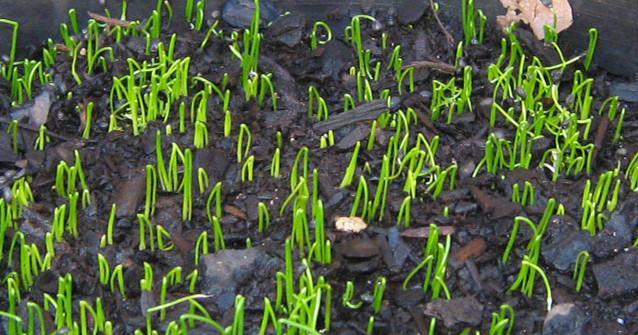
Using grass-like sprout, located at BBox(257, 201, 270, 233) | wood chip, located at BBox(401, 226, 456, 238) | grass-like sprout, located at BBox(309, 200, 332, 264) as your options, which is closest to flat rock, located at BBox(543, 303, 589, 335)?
wood chip, located at BBox(401, 226, 456, 238)

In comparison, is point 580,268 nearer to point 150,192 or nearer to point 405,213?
point 405,213

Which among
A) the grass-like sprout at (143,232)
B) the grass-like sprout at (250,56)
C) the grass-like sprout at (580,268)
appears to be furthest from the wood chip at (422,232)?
the grass-like sprout at (250,56)

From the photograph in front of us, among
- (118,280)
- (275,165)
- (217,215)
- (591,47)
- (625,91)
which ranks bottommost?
(118,280)

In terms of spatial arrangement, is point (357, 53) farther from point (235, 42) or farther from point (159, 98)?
point (159, 98)

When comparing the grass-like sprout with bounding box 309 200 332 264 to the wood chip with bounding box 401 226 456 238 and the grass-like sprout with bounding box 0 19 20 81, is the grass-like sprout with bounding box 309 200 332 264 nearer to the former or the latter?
the wood chip with bounding box 401 226 456 238

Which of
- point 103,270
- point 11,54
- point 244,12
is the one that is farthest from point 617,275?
point 11,54

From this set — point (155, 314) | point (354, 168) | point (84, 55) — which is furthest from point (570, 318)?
point (84, 55)

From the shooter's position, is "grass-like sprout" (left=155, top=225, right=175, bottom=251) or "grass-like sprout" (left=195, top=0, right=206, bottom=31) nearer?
"grass-like sprout" (left=155, top=225, right=175, bottom=251)
